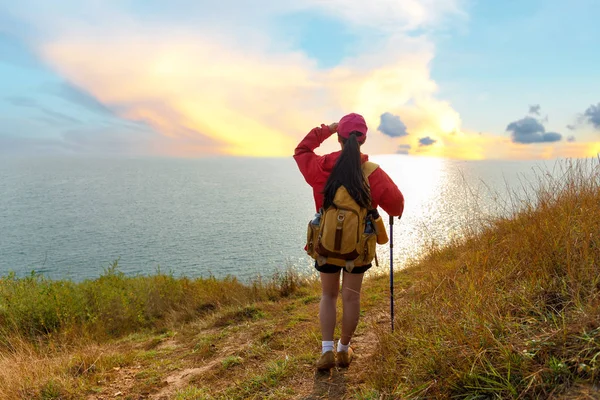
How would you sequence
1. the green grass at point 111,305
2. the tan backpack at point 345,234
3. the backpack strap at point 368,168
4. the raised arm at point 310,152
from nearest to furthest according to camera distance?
the tan backpack at point 345,234
the backpack strap at point 368,168
the raised arm at point 310,152
the green grass at point 111,305

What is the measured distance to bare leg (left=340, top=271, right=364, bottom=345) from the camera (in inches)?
118

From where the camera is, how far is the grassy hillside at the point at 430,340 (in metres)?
1.98

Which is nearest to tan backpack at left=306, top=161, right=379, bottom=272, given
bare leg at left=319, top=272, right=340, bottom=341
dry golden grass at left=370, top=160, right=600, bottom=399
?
bare leg at left=319, top=272, right=340, bottom=341

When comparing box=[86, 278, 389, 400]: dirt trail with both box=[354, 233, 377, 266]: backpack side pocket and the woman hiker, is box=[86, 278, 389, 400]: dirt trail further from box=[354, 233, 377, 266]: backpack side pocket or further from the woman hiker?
box=[354, 233, 377, 266]: backpack side pocket

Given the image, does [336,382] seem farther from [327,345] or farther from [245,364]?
[245,364]

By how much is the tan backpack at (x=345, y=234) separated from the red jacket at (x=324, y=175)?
0.42ft

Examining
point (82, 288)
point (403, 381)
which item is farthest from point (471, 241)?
point (82, 288)

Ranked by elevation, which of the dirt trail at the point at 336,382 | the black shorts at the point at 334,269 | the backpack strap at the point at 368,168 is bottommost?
the dirt trail at the point at 336,382

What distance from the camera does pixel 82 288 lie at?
28.5 feet

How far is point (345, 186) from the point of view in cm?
282

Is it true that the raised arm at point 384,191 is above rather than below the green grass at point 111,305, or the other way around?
above

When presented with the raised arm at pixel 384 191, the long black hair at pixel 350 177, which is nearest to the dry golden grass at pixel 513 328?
the raised arm at pixel 384 191

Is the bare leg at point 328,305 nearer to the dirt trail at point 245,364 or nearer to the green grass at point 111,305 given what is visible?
the dirt trail at point 245,364

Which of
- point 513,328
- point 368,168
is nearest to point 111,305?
point 368,168
